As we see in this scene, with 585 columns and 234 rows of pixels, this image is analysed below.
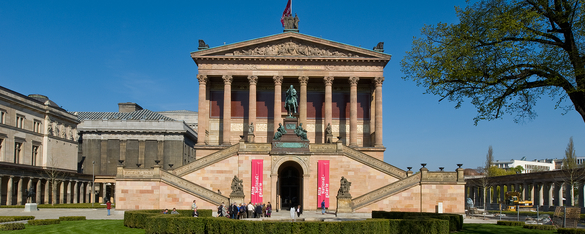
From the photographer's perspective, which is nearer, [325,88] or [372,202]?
[372,202]

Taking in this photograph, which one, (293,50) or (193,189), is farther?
→ (293,50)

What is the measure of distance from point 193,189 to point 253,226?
2208 cm

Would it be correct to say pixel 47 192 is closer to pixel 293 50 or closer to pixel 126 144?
pixel 126 144

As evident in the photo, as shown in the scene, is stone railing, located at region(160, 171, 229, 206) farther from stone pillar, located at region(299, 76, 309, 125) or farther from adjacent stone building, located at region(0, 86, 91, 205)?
adjacent stone building, located at region(0, 86, 91, 205)

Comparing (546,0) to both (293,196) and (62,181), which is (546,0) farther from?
(62,181)

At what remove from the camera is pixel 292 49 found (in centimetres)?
6838

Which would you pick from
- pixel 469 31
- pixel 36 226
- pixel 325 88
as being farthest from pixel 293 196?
pixel 469 31

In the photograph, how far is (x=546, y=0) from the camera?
24641mm

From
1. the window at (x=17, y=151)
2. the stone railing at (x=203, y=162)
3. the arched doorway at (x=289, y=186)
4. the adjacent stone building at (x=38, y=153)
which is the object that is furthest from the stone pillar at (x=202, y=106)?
the window at (x=17, y=151)

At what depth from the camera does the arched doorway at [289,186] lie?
181 ft

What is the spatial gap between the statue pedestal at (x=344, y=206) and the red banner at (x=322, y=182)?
19.8ft

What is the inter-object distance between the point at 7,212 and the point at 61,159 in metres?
34.1

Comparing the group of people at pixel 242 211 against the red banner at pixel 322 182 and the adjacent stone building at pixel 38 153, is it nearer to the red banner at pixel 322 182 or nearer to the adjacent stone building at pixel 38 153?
the red banner at pixel 322 182

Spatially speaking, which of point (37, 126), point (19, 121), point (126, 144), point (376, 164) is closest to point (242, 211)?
point (376, 164)
